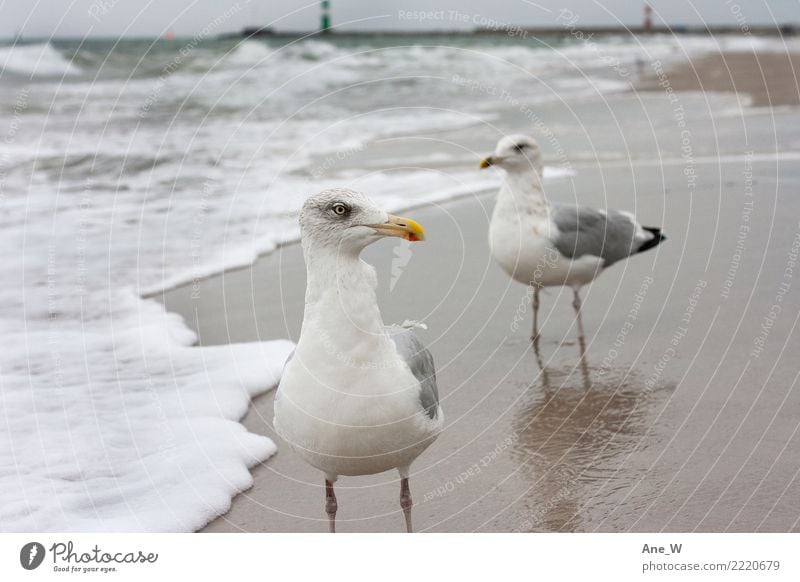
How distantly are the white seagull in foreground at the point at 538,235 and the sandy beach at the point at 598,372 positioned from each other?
1.16 ft

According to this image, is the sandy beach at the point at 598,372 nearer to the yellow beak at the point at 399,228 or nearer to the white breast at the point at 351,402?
the white breast at the point at 351,402

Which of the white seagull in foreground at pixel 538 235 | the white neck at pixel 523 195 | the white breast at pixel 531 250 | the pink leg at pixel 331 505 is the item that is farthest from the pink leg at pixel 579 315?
the pink leg at pixel 331 505

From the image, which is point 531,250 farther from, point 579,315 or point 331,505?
point 331,505

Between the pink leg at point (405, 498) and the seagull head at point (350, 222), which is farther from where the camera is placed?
the pink leg at point (405, 498)

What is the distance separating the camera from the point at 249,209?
916 centimetres

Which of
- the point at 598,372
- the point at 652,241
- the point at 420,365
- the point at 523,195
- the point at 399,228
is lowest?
the point at 598,372

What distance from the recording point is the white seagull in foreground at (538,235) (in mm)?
5781

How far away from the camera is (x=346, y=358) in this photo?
3.32 meters

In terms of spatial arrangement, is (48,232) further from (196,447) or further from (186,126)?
(186,126)

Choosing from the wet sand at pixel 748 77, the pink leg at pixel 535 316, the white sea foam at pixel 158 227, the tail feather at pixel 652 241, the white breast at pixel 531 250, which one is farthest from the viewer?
the wet sand at pixel 748 77

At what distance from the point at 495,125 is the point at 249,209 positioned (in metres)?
5.04

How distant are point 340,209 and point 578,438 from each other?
1.89 m

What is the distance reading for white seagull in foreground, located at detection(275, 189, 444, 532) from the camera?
332cm

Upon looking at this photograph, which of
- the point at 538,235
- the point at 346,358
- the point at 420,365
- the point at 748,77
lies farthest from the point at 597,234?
the point at 748,77
